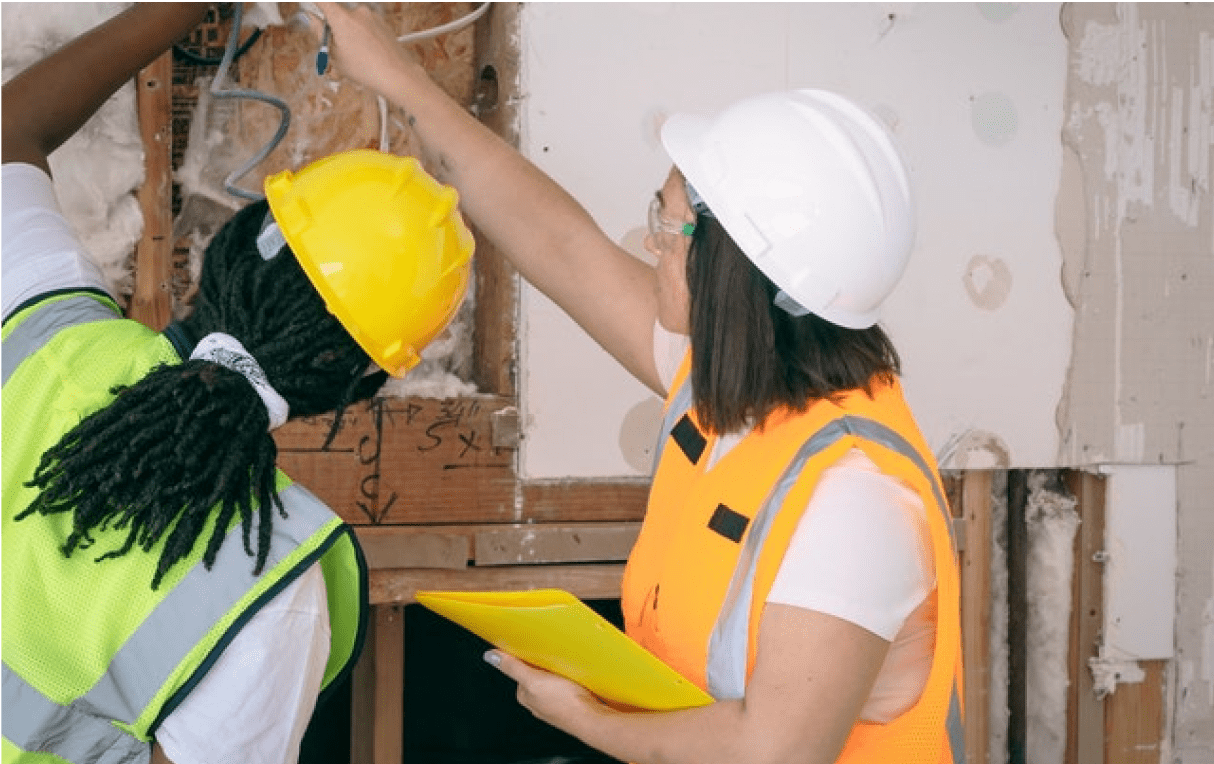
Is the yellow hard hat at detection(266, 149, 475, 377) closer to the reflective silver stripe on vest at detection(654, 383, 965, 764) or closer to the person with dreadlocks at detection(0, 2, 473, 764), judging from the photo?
the person with dreadlocks at detection(0, 2, 473, 764)

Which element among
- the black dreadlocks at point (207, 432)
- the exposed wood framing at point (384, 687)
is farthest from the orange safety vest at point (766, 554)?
the exposed wood framing at point (384, 687)

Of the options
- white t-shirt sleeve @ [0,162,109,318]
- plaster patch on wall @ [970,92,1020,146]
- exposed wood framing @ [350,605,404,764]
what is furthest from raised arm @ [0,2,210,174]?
plaster patch on wall @ [970,92,1020,146]

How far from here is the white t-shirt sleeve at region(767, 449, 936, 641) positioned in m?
1.49

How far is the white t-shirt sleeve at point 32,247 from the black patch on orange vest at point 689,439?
75 cm

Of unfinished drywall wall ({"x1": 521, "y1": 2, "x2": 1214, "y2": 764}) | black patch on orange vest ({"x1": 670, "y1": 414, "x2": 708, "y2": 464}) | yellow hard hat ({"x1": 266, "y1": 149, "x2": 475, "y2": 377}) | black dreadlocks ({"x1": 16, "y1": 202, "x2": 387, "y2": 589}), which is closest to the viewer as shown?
black dreadlocks ({"x1": 16, "y1": 202, "x2": 387, "y2": 589})

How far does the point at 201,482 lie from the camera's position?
4.33 ft

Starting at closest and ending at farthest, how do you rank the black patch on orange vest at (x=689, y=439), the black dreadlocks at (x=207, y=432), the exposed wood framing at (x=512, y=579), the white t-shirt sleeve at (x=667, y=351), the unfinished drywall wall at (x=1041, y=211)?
1. the black dreadlocks at (x=207, y=432)
2. the black patch on orange vest at (x=689, y=439)
3. the white t-shirt sleeve at (x=667, y=351)
4. the exposed wood framing at (x=512, y=579)
5. the unfinished drywall wall at (x=1041, y=211)

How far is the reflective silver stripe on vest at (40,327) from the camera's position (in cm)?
134

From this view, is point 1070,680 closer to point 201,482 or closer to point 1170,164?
point 1170,164

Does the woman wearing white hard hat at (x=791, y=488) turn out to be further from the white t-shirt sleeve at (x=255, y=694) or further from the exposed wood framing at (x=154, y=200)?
the exposed wood framing at (x=154, y=200)

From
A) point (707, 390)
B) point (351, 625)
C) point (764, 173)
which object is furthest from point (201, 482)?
point (764, 173)

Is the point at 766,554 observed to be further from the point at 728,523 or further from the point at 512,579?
the point at 512,579

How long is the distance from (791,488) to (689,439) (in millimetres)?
248

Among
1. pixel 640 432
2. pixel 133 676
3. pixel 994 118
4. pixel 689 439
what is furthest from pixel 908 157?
pixel 133 676
